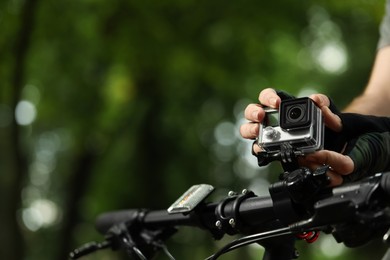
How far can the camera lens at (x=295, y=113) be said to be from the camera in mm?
1643

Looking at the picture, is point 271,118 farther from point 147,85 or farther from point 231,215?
point 147,85

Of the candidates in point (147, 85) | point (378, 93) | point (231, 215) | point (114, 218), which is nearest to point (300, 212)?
point (231, 215)

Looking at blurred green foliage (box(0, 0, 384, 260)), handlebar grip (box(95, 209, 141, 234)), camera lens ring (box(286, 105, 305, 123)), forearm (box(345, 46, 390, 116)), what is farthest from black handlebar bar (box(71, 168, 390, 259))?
blurred green foliage (box(0, 0, 384, 260))

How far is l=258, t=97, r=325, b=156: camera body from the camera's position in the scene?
163 centimetres

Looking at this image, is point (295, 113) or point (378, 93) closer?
point (295, 113)

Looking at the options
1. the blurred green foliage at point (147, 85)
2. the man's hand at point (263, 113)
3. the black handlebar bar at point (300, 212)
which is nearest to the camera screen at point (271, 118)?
the man's hand at point (263, 113)

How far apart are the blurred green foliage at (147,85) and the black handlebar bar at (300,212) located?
4945 mm

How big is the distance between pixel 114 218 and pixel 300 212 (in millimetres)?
1238

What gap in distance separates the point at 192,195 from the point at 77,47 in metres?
6.69

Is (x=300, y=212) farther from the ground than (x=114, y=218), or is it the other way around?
(x=114, y=218)

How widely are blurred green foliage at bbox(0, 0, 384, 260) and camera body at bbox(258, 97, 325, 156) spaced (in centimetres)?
525

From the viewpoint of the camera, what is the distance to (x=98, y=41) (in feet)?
28.1

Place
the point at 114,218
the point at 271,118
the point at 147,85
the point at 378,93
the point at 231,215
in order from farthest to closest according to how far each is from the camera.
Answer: the point at 147,85, the point at 114,218, the point at 378,93, the point at 231,215, the point at 271,118

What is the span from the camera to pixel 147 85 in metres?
10.4
